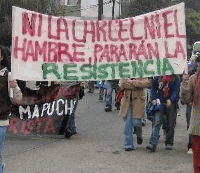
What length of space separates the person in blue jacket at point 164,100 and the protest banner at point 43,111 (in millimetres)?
1953

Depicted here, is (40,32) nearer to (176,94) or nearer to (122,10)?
(176,94)

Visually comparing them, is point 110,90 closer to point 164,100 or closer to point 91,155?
point 164,100

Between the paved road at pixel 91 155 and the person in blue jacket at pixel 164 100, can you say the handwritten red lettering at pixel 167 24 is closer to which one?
the person in blue jacket at pixel 164 100

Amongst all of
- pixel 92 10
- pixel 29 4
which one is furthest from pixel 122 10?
pixel 29 4

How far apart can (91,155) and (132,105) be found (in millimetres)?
1186

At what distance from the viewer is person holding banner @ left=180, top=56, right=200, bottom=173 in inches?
238

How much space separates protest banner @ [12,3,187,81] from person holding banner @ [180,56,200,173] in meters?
1.58

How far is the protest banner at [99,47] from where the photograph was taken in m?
7.91

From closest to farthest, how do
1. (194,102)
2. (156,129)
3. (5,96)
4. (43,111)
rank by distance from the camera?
(5,96)
(194,102)
(156,129)
(43,111)

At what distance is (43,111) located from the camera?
1017 centimetres

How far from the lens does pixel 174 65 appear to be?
7898mm

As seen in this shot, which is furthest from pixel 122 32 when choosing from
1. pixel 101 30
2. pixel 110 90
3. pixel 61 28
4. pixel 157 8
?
pixel 157 8

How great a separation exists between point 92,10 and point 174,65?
4576 cm

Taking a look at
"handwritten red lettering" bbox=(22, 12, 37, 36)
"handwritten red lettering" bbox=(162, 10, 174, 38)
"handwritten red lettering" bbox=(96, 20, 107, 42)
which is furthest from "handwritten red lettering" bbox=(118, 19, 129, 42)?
"handwritten red lettering" bbox=(22, 12, 37, 36)
